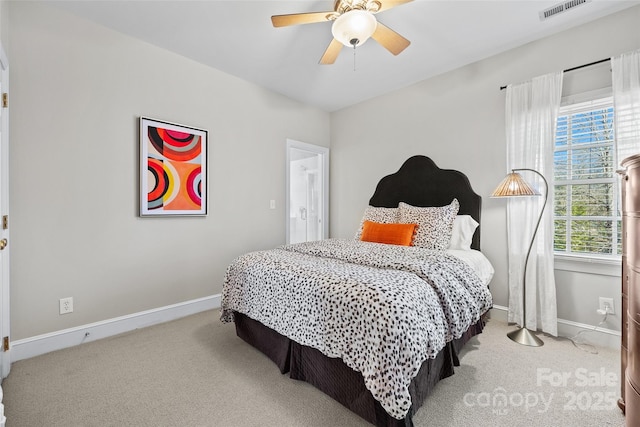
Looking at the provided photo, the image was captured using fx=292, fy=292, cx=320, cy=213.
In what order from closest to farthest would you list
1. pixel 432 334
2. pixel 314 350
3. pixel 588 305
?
pixel 432 334, pixel 314 350, pixel 588 305

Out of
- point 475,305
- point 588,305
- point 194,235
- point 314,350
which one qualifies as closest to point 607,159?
point 588,305

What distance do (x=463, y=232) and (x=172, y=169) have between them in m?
3.03

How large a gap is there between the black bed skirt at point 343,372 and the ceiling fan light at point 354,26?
6.72 ft

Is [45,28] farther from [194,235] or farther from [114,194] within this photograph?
[194,235]

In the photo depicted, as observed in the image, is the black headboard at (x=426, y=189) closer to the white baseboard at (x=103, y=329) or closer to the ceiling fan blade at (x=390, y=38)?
the ceiling fan blade at (x=390, y=38)

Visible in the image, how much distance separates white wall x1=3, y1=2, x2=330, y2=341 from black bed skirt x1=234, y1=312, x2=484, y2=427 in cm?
136

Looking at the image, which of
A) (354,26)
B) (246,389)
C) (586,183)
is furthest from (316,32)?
(246,389)

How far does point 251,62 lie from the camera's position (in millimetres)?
3123

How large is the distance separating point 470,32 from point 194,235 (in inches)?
131

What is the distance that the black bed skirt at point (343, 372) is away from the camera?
1463 millimetres

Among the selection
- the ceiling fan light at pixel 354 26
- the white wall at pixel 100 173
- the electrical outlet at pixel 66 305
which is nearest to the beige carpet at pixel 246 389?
the electrical outlet at pixel 66 305

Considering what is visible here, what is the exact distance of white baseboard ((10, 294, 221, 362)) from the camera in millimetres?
2199

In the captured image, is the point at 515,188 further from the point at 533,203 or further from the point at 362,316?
the point at 362,316

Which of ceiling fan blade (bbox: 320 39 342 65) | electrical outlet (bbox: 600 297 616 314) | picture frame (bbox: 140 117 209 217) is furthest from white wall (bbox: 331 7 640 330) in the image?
picture frame (bbox: 140 117 209 217)
